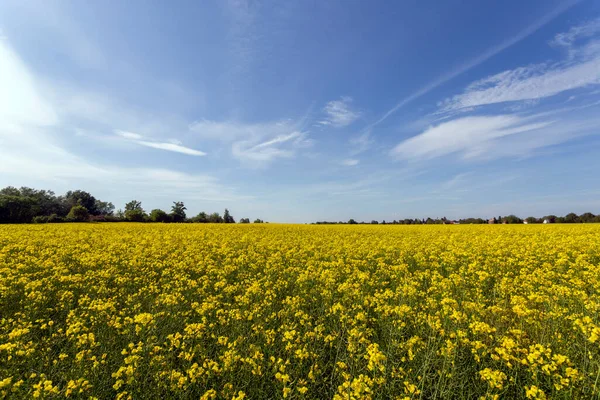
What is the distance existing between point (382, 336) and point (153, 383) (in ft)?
13.6

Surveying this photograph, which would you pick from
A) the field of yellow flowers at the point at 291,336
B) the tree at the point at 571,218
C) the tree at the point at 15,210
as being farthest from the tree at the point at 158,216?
the tree at the point at 571,218

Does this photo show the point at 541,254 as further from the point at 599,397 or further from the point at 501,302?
the point at 599,397

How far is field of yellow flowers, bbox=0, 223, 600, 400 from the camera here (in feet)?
12.0

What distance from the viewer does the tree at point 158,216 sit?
60406 millimetres

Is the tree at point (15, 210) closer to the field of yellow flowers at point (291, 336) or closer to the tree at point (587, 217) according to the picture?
the field of yellow flowers at point (291, 336)

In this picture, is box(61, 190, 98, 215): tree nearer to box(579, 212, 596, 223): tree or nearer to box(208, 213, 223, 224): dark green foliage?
box(208, 213, 223, 224): dark green foliage

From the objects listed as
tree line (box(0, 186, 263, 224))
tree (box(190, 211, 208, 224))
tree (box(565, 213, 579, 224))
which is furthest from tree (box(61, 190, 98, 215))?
tree (box(565, 213, 579, 224))

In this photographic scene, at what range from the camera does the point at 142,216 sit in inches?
2335

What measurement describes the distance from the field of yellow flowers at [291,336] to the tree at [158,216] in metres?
55.1

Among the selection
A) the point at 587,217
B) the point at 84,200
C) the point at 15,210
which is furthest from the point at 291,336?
the point at 84,200

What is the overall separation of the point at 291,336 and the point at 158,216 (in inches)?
2592

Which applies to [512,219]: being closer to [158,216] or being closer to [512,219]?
[512,219]

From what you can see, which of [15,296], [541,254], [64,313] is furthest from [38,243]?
[541,254]

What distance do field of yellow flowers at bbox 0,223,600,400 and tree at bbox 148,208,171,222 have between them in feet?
181
